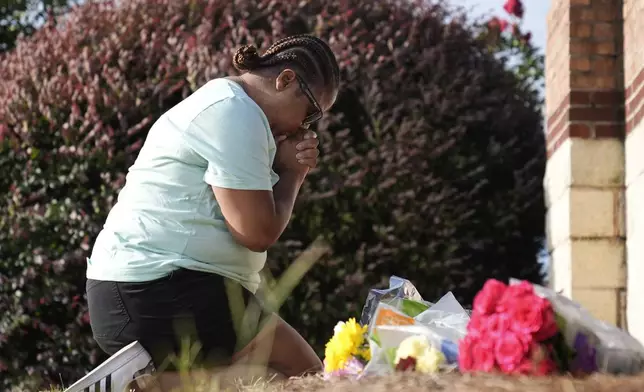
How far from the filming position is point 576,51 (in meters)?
5.11

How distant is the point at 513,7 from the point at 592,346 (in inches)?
241

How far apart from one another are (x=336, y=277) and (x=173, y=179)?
2.54 meters

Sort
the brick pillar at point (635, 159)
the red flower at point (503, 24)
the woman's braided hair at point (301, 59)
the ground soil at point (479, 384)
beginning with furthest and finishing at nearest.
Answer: the red flower at point (503, 24) → the brick pillar at point (635, 159) → the woman's braided hair at point (301, 59) → the ground soil at point (479, 384)

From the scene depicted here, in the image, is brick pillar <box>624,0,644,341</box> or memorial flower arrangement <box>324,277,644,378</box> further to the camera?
brick pillar <box>624,0,644,341</box>

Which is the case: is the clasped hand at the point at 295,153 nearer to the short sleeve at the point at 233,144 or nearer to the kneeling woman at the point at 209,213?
the kneeling woman at the point at 209,213

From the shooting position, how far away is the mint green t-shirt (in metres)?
2.95

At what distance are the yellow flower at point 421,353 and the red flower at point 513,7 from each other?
5.99 m

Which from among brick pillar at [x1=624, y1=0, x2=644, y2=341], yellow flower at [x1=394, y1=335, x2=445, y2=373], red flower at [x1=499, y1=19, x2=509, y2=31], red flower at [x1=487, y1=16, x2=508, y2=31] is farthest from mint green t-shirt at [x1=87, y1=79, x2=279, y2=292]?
red flower at [x1=499, y1=19, x2=509, y2=31]

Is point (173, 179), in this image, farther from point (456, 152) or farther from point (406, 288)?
point (456, 152)

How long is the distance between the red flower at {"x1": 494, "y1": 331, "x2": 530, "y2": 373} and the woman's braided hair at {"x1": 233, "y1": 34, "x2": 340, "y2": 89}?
1.18m

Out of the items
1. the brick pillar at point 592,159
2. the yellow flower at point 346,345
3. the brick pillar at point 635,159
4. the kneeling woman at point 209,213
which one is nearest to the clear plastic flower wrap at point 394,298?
the yellow flower at point 346,345

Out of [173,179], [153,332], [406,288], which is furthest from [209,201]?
[406,288]

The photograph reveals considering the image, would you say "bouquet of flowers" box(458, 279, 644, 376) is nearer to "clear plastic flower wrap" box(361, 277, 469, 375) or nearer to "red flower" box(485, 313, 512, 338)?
"red flower" box(485, 313, 512, 338)

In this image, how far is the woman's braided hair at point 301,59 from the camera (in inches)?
127
